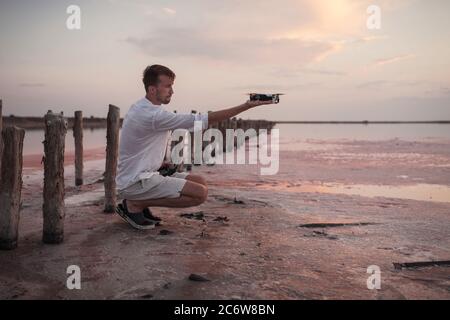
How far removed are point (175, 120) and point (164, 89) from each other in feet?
1.72

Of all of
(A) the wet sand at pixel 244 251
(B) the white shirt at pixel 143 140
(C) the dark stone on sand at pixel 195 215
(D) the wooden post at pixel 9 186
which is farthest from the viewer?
(C) the dark stone on sand at pixel 195 215

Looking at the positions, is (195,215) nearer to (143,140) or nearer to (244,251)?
(143,140)

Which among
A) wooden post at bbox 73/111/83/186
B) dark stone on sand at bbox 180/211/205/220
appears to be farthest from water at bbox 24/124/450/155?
dark stone on sand at bbox 180/211/205/220

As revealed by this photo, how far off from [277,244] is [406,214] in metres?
3.07

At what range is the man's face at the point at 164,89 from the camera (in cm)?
504

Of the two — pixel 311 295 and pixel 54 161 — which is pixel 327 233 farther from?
pixel 54 161

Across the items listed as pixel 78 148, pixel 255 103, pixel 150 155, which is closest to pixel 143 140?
pixel 150 155

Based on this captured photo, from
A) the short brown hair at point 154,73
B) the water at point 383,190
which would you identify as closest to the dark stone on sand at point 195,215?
the short brown hair at point 154,73

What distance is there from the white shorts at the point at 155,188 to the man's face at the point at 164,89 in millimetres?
932

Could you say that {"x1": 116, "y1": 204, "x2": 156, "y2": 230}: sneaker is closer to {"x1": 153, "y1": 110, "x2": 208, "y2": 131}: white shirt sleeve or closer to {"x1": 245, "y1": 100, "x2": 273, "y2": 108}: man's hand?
{"x1": 153, "y1": 110, "x2": 208, "y2": 131}: white shirt sleeve

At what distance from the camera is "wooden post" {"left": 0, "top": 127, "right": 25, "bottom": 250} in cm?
445

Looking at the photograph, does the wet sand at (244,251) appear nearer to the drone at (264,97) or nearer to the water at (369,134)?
the drone at (264,97)

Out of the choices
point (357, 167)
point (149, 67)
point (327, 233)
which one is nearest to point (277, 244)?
point (327, 233)

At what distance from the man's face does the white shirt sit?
13cm
